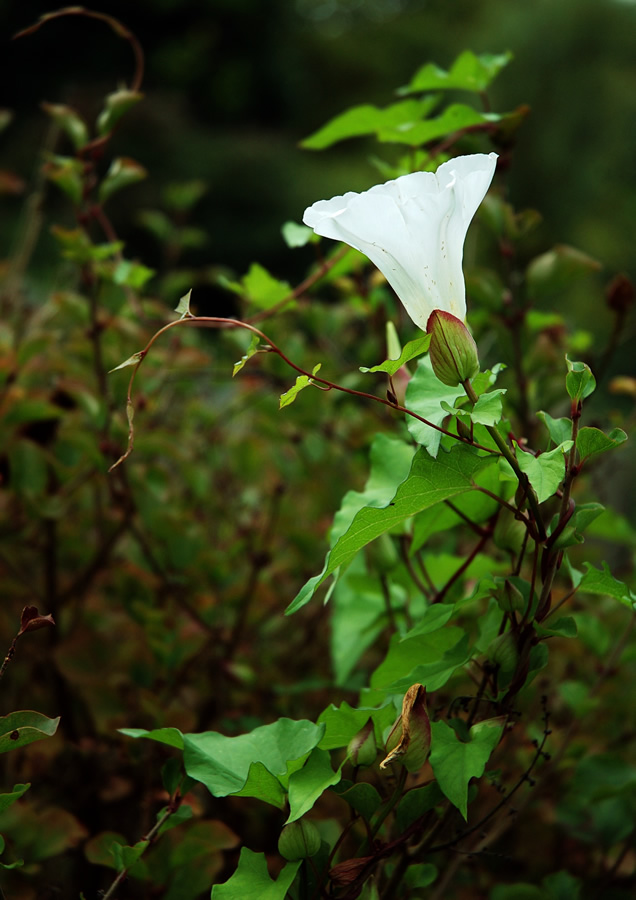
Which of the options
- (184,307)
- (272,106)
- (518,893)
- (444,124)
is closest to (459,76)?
(444,124)

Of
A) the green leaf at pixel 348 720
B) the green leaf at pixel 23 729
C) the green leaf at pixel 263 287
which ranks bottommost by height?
the green leaf at pixel 348 720

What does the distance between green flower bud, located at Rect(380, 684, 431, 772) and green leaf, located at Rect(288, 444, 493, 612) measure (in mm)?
67

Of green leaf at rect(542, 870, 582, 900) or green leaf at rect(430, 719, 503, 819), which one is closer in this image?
green leaf at rect(430, 719, 503, 819)

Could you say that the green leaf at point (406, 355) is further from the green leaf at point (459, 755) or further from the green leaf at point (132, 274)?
the green leaf at point (132, 274)

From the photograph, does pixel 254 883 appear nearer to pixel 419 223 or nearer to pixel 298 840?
pixel 298 840

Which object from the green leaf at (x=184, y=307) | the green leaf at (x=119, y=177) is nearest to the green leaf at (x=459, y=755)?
the green leaf at (x=184, y=307)

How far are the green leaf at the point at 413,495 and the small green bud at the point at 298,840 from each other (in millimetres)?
106

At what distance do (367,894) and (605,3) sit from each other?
944cm

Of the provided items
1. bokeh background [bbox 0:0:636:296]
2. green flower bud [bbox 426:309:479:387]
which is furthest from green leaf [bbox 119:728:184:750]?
bokeh background [bbox 0:0:636:296]

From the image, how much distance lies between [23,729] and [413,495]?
0.71 ft

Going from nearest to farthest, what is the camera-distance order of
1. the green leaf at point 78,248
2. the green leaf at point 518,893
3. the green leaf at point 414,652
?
the green leaf at point 414,652 < the green leaf at point 518,893 < the green leaf at point 78,248

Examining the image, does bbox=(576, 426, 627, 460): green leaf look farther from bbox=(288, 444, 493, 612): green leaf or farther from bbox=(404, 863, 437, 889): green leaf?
bbox=(404, 863, 437, 889): green leaf

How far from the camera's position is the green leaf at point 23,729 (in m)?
0.39

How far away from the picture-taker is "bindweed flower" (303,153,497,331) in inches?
15.3
